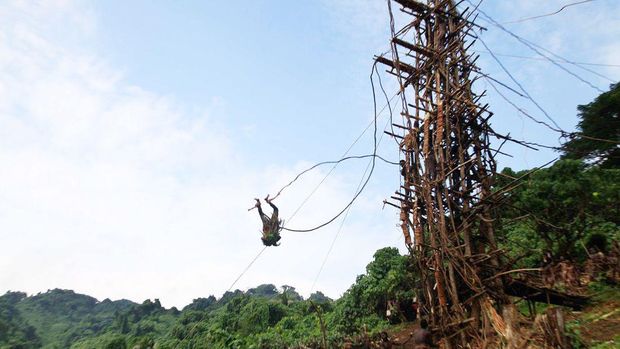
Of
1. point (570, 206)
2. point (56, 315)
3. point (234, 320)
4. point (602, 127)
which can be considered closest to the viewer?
point (570, 206)

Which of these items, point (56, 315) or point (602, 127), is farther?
point (56, 315)

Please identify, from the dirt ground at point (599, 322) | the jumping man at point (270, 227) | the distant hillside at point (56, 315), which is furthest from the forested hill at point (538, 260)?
the distant hillside at point (56, 315)

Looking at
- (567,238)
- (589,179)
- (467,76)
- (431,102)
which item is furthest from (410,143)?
(589,179)

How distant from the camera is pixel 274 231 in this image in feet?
26.1

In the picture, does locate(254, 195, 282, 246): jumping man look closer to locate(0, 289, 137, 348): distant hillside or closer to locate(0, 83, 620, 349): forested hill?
locate(0, 83, 620, 349): forested hill

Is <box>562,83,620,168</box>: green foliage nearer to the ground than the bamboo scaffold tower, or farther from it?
farther from it

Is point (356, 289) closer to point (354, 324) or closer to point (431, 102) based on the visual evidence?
point (354, 324)

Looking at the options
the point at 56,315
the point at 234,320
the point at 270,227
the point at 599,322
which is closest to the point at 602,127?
the point at 599,322

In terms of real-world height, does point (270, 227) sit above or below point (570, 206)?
below

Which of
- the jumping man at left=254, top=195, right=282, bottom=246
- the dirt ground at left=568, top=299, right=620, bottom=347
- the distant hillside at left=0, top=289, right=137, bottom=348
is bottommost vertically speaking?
the dirt ground at left=568, top=299, right=620, bottom=347

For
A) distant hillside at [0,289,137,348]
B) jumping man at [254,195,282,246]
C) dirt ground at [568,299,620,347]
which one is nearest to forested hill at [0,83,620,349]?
dirt ground at [568,299,620,347]

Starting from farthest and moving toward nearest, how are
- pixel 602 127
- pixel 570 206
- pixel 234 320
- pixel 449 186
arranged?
pixel 234 320
pixel 602 127
pixel 570 206
pixel 449 186

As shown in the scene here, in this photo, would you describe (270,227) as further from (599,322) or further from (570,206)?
(570,206)

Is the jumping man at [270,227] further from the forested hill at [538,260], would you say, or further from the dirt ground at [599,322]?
the dirt ground at [599,322]
